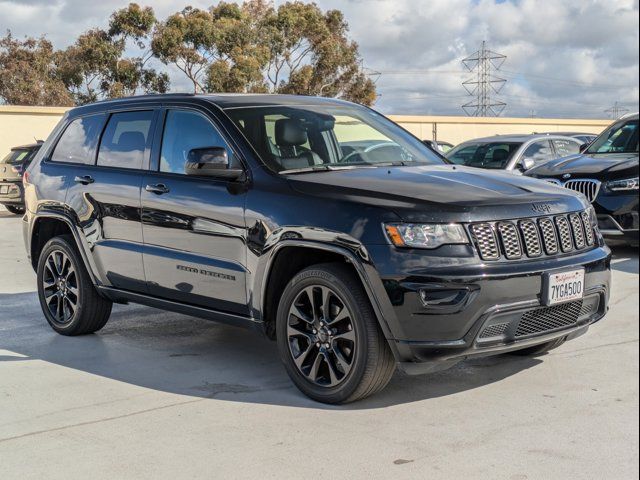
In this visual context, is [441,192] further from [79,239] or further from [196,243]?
[79,239]

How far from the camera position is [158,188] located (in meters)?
5.93

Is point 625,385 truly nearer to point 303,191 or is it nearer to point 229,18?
point 303,191

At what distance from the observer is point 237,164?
5496 mm

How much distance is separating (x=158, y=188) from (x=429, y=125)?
35495mm

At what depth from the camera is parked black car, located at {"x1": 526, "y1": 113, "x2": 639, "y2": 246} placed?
9.01m

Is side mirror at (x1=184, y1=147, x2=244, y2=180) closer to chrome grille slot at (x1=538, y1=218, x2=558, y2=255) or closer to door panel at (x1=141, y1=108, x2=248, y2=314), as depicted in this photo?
door panel at (x1=141, y1=108, x2=248, y2=314)

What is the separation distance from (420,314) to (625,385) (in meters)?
1.51

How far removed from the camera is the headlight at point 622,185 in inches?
356

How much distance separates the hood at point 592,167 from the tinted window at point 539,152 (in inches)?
80.1

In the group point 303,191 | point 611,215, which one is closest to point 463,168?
point 303,191

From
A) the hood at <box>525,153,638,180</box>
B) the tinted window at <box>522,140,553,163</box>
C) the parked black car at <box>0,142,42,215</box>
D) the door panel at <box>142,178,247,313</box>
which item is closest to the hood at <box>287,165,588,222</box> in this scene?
the door panel at <box>142,178,247,313</box>

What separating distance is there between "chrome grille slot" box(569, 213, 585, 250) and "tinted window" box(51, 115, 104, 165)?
3591 millimetres

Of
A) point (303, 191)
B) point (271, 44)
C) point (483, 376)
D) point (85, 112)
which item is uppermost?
point (271, 44)

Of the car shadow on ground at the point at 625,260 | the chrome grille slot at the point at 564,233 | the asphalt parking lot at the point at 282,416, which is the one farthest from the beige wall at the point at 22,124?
the chrome grille slot at the point at 564,233
